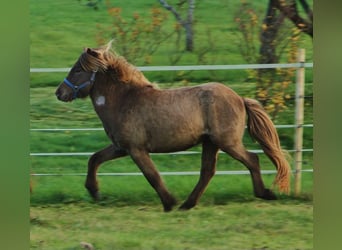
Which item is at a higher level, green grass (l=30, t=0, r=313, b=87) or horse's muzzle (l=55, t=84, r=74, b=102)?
green grass (l=30, t=0, r=313, b=87)

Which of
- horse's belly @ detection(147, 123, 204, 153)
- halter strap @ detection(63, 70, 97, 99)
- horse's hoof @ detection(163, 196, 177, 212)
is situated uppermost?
halter strap @ detection(63, 70, 97, 99)

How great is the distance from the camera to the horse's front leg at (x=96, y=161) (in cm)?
605

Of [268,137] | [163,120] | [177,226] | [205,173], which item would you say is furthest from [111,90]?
[268,137]

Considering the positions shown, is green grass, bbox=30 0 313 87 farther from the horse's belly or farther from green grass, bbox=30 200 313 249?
green grass, bbox=30 200 313 249

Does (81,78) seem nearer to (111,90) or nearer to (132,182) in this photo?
(111,90)

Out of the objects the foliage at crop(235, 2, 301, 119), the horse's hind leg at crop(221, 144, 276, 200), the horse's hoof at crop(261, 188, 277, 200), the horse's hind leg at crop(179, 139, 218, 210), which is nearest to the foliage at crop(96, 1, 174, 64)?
the foliage at crop(235, 2, 301, 119)

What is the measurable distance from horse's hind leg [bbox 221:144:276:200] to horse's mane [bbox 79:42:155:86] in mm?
907

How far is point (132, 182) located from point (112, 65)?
99 cm

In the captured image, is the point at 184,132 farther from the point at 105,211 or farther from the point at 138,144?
the point at 105,211

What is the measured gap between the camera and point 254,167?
605cm

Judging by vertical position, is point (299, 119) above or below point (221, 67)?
below

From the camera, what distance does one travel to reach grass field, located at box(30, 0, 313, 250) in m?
6.00
